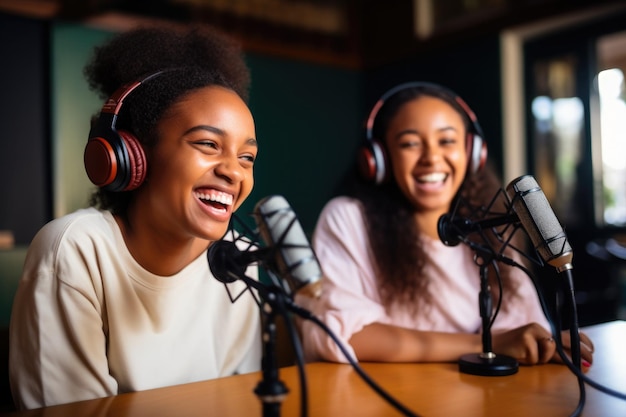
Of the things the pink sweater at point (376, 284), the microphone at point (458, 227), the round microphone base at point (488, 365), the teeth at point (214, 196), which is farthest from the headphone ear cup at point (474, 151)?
the teeth at point (214, 196)

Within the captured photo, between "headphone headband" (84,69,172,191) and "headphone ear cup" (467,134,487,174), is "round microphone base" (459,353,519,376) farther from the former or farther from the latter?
"headphone headband" (84,69,172,191)

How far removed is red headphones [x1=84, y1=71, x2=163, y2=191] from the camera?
3.34ft

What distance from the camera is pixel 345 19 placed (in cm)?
501

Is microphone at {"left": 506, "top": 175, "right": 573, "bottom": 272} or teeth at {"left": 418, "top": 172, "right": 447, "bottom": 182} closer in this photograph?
microphone at {"left": 506, "top": 175, "right": 573, "bottom": 272}

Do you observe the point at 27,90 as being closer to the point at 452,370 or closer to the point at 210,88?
the point at 210,88

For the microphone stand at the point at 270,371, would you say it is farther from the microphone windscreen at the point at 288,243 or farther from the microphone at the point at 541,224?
the microphone at the point at 541,224

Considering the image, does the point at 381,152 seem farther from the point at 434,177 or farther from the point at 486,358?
the point at 486,358

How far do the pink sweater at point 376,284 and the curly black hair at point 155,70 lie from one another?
42 centimetres

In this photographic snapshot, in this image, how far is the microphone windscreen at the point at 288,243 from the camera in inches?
28.8

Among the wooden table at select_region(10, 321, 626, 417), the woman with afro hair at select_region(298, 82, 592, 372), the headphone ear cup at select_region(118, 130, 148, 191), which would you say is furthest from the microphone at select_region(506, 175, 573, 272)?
the headphone ear cup at select_region(118, 130, 148, 191)

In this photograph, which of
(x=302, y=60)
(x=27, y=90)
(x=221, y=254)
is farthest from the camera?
→ (x=302, y=60)

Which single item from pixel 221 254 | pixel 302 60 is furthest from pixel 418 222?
pixel 302 60

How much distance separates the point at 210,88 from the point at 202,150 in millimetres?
131

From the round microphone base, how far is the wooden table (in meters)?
0.01
